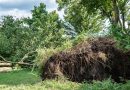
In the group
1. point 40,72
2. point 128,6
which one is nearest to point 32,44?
point 40,72

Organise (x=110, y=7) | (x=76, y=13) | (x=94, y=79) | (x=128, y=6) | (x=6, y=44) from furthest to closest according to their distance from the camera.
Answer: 1. (x=76, y=13)
2. (x=128, y=6)
3. (x=110, y=7)
4. (x=6, y=44)
5. (x=94, y=79)

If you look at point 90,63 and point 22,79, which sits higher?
point 90,63

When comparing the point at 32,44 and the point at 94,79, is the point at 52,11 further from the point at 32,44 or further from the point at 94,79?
the point at 94,79

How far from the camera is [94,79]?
33.4 ft

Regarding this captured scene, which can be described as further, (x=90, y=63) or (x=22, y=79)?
(x=22, y=79)

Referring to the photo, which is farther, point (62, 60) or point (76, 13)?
point (76, 13)

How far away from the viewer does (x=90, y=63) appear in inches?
403

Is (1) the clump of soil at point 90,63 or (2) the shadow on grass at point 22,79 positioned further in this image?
(2) the shadow on grass at point 22,79

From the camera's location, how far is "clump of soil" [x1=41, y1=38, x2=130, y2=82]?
10.2 metres

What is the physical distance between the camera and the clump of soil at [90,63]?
10234 millimetres

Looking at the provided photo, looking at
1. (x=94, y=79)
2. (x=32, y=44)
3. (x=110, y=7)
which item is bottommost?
(x=94, y=79)

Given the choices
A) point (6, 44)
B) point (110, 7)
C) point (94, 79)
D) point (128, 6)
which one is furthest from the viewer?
point (128, 6)

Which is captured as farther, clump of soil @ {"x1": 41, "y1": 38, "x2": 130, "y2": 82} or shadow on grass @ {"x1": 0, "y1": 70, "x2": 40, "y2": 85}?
shadow on grass @ {"x1": 0, "y1": 70, "x2": 40, "y2": 85}

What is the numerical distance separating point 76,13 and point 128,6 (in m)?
5.77
